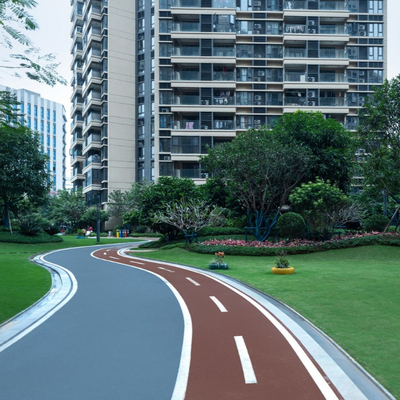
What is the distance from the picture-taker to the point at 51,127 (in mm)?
154125

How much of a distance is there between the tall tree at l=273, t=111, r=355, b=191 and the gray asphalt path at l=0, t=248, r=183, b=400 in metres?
23.9

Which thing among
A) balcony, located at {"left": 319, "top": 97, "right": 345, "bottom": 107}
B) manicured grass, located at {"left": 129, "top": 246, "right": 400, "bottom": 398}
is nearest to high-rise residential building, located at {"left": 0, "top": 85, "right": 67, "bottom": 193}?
balcony, located at {"left": 319, "top": 97, "right": 345, "bottom": 107}

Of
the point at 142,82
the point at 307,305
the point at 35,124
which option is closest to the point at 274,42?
the point at 142,82

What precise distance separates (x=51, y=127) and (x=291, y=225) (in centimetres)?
14166

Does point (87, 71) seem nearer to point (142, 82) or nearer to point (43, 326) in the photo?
point (142, 82)

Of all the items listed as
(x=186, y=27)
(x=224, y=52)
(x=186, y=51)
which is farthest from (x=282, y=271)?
(x=186, y=27)

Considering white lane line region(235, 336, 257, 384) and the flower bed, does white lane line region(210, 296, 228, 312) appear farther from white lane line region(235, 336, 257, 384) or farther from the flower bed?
the flower bed

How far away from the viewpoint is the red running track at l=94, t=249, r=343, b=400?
18.6 feet

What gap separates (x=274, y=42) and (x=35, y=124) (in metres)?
111

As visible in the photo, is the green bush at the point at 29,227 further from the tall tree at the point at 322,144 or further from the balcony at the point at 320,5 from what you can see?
the balcony at the point at 320,5

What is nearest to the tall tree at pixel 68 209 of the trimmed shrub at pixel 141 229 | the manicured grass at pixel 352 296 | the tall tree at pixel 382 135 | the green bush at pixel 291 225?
the trimmed shrub at pixel 141 229

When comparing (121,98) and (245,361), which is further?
(121,98)

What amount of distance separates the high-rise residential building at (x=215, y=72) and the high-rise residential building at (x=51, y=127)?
7939cm

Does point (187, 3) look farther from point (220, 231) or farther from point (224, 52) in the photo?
point (220, 231)
